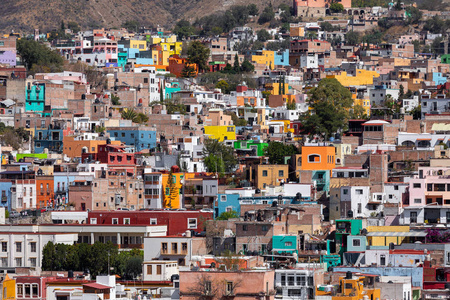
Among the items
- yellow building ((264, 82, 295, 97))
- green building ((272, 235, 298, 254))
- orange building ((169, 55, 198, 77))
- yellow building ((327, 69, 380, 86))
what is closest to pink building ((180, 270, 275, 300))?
green building ((272, 235, 298, 254))

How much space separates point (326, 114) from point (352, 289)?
42111mm

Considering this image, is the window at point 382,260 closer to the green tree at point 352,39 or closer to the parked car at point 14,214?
the parked car at point 14,214

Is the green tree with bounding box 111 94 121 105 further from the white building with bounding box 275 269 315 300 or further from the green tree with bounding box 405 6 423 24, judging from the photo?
the green tree with bounding box 405 6 423 24

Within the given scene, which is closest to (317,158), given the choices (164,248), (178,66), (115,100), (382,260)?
(164,248)

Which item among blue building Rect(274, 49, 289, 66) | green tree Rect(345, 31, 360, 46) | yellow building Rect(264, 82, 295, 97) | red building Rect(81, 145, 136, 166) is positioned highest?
green tree Rect(345, 31, 360, 46)

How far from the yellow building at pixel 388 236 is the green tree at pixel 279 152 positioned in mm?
18238

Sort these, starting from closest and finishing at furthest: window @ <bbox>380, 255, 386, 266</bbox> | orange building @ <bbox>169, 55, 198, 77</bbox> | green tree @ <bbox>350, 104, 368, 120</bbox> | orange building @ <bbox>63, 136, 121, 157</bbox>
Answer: window @ <bbox>380, 255, 386, 266</bbox>
orange building @ <bbox>63, 136, 121, 157</bbox>
green tree @ <bbox>350, 104, 368, 120</bbox>
orange building @ <bbox>169, 55, 198, 77</bbox>

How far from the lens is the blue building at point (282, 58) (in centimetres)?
12462

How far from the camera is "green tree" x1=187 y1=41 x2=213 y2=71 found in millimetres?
116188

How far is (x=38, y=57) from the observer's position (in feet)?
348

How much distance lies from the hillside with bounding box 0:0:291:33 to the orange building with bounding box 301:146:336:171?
100640 mm

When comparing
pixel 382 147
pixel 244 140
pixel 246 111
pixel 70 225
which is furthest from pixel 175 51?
pixel 70 225

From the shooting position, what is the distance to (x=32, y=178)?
69500 mm

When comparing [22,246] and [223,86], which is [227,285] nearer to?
[22,246]
